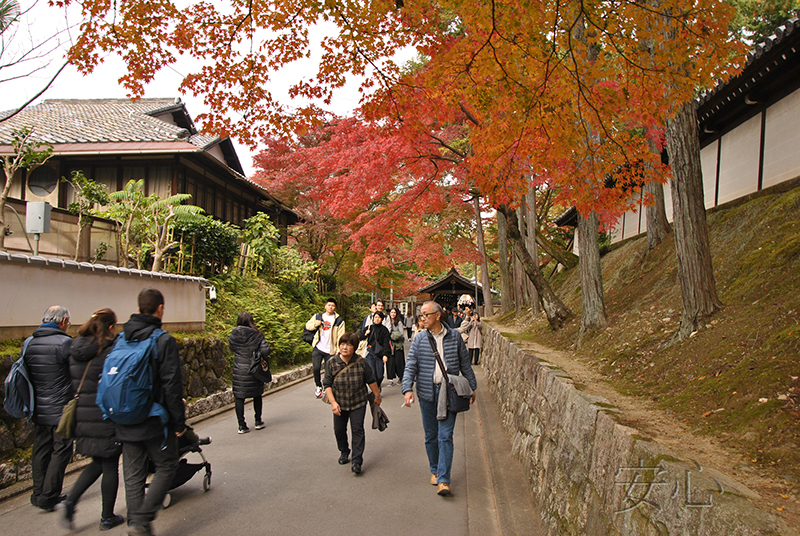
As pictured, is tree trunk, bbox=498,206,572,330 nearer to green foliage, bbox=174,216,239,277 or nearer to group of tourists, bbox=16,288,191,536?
green foliage, bbox=174,216,239,277

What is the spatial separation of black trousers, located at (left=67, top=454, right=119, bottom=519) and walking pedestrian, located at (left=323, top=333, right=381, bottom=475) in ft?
7.78

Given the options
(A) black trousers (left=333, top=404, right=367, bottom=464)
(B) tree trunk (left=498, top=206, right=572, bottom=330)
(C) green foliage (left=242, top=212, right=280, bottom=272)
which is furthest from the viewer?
(C) green foliage (left=242, top=212, right=280, bottom=272)

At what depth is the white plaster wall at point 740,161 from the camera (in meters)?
10.6

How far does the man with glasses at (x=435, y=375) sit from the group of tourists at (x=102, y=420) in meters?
2.33

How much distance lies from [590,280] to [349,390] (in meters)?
5.83

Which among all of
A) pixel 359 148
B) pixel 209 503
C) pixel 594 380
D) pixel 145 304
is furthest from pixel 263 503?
pixel 359 148

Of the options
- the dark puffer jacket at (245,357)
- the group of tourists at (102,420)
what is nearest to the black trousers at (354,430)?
the group of tourists at (102,420)

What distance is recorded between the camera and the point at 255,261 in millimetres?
16703

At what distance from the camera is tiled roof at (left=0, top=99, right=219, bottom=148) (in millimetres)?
16875

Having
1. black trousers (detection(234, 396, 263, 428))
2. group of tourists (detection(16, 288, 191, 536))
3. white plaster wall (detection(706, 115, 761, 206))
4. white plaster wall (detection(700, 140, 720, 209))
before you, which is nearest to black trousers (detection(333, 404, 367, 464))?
group of tourists (detection(16, 288, 191, 536))

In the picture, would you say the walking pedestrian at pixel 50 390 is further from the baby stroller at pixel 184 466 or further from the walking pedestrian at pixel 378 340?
the walking pedestrian at pixel 378 340

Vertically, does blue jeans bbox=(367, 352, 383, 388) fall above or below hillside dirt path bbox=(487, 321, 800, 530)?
below

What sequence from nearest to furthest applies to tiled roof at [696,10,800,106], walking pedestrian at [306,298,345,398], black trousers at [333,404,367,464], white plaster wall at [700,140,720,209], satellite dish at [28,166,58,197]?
black trousers at [333,404,367,464]
tiled roof at [696,10,800,106]
walking pedestrian at [306,298,345,398]
white plaster wall at [700,140,720,209]
satellite dish at [28,166,58,197]

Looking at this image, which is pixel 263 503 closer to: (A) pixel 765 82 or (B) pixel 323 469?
(B) pixel 323 469
